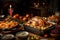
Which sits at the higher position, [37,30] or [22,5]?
[22,5]

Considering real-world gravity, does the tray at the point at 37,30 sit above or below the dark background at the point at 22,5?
below

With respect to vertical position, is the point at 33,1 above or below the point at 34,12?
above

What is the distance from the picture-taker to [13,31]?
107 inches

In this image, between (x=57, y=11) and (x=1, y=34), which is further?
(x=57, y=11)

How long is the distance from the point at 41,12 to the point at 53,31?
161 centimetres

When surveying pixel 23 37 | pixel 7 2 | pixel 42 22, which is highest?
pixel 7 2

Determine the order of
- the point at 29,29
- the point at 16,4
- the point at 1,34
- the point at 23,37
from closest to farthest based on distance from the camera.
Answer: the point at 23,37, the point at 1,34, the point at 29,29, the point at 16,4

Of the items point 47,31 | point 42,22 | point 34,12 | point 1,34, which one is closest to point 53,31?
point 47,31

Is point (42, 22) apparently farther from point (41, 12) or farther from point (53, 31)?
point (41, 12)

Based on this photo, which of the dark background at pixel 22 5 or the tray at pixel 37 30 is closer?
the tray at pixel 37 30

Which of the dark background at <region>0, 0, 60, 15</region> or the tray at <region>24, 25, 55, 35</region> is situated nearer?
the tray at <region>24, 25, 55, 35</region>

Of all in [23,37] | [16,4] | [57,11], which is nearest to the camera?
[23,37]

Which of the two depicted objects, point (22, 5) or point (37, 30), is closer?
point (37, 30)

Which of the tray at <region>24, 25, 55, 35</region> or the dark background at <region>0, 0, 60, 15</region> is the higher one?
the dark background at <region>0, 0, 60, 15</region>
